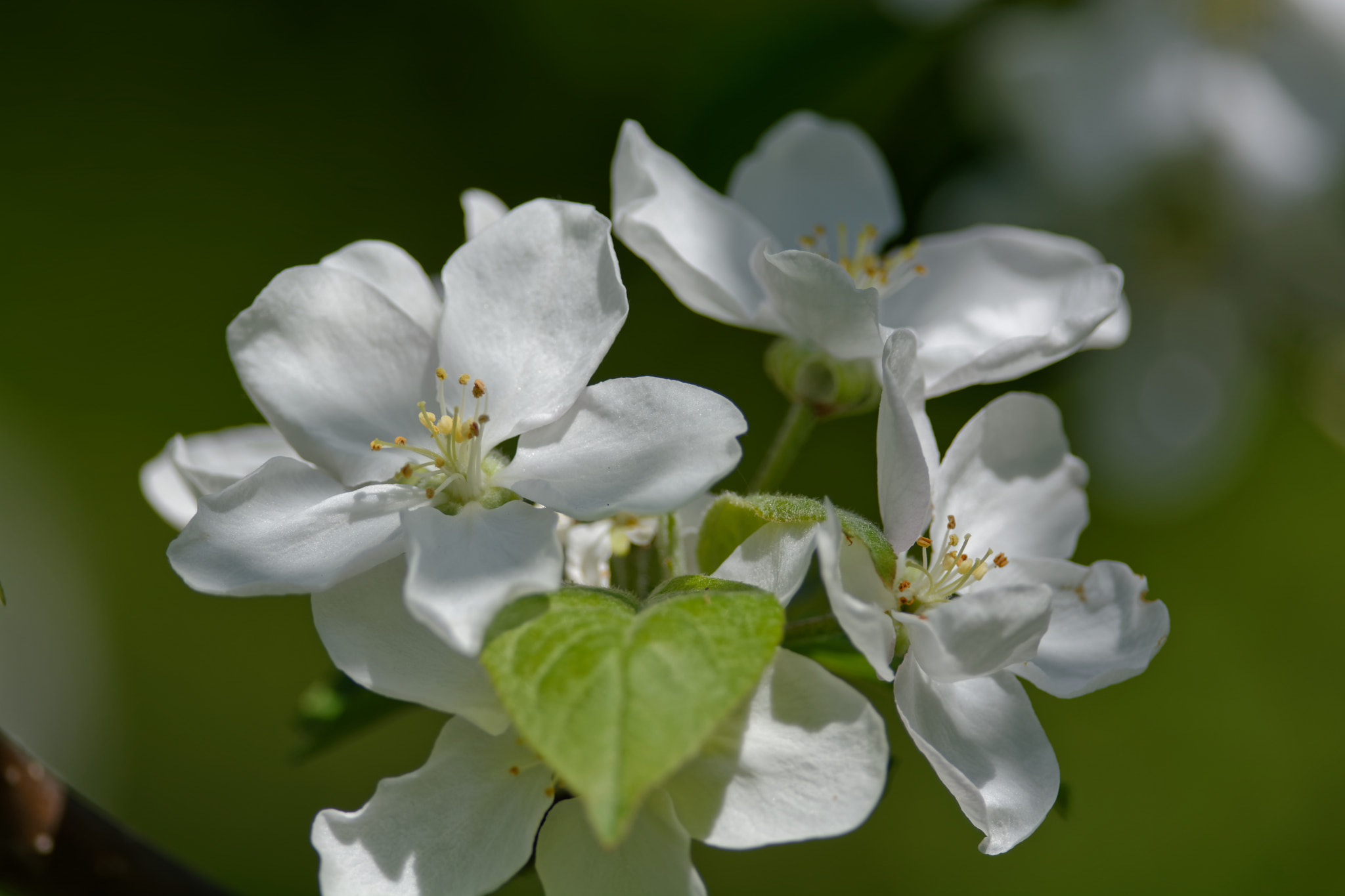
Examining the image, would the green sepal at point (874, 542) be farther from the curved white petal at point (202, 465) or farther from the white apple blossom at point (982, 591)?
the curved white petal at point (202, 465)

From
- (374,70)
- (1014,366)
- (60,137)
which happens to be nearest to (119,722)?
(60,137)

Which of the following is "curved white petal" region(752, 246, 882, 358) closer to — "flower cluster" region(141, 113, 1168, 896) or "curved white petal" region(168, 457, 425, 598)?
"flower cluster" region(141, 113, 1168, 896)

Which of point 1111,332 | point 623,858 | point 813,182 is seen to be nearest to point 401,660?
point 623,858

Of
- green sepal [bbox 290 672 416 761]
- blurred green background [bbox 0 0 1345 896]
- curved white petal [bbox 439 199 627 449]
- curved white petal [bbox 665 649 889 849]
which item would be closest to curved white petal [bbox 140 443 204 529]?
green sepal [bbox 290 672 416 761]

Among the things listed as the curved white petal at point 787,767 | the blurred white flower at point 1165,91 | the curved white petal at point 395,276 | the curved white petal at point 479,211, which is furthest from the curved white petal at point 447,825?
the blurred white flower at point 1165,91

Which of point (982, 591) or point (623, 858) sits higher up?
point (982, 591)

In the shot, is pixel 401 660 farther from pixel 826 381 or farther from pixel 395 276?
pixel 826 381

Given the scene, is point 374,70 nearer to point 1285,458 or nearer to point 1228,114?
point 1228,114
